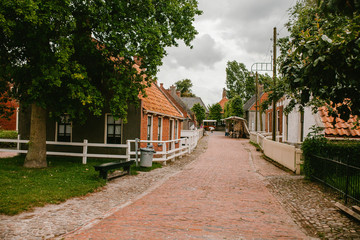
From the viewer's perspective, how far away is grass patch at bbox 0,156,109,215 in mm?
6867

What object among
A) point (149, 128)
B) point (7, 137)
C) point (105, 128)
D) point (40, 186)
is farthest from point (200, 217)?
point (7, 137)

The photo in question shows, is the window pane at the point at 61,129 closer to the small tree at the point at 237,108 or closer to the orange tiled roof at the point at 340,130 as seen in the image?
the orange tiled roof at the point at 340,130

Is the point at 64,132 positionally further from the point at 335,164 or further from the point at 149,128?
the point at 335,164

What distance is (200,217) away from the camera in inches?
250

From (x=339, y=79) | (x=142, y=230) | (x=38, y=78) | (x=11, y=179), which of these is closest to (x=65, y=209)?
(x=142, y=230)

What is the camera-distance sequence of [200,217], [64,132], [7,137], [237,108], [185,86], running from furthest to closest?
[185,86]
[237,108]
[7,137]
[64,132]
[200,217]

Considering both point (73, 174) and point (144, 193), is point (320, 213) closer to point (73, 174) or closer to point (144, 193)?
point (144, 193)


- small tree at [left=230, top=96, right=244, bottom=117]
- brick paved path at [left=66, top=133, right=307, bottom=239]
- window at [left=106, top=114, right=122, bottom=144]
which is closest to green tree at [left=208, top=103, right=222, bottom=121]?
small tree at [left=230, top=96, right=244, bottom=117]

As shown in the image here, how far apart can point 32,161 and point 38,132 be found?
122 cm

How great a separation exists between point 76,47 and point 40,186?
5.77 metres

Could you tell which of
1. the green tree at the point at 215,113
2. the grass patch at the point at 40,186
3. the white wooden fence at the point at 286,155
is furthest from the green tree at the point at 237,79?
the grass patch at the point at 40,186

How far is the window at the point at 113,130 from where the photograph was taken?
1621 centimetres

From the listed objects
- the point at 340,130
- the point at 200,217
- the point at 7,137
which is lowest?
the point at 200,217

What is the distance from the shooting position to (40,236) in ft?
16.9
